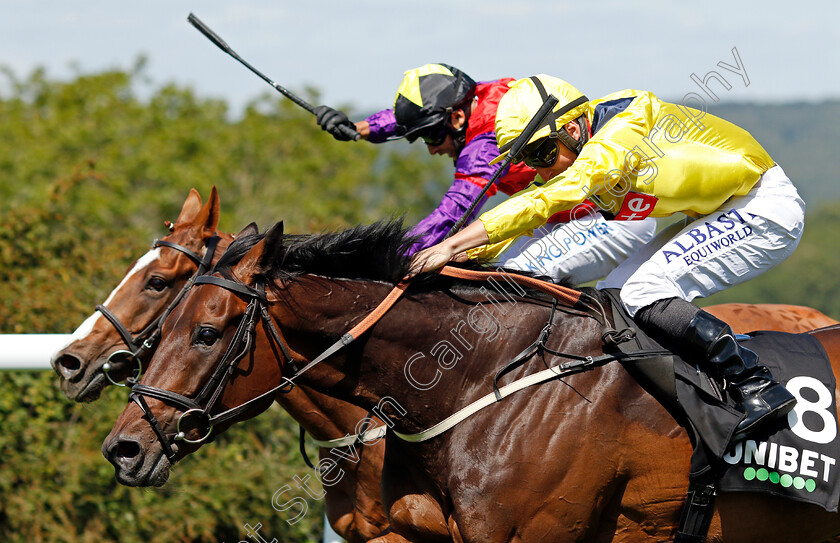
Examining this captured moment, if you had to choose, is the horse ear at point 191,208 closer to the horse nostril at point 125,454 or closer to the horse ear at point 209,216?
the horse ear at point 209,216

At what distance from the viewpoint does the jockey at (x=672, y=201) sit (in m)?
2.86

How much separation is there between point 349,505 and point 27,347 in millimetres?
1896

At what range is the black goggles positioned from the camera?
3.19m

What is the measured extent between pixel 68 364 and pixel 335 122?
1879 mm

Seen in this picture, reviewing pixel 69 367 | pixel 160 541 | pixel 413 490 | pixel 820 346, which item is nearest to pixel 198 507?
pixel 160 541

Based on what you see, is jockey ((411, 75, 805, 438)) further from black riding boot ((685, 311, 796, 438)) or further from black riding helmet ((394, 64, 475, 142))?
black riding helmet ((394, 64, 475, 142))

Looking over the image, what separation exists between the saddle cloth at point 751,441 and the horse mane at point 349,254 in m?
0.89

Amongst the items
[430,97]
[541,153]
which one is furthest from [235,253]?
[430,97]

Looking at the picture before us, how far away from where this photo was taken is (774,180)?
127 inches

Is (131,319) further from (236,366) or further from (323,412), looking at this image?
(236,366)

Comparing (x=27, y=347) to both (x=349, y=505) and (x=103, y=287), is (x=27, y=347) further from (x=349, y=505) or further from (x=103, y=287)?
(x=349, y=505)

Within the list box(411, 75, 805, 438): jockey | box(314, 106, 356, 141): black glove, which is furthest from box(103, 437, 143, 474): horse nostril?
box(314, 106, 356, 141): black glove

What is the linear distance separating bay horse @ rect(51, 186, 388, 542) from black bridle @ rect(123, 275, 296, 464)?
975 millimetres

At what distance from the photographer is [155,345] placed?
13.3 ft
